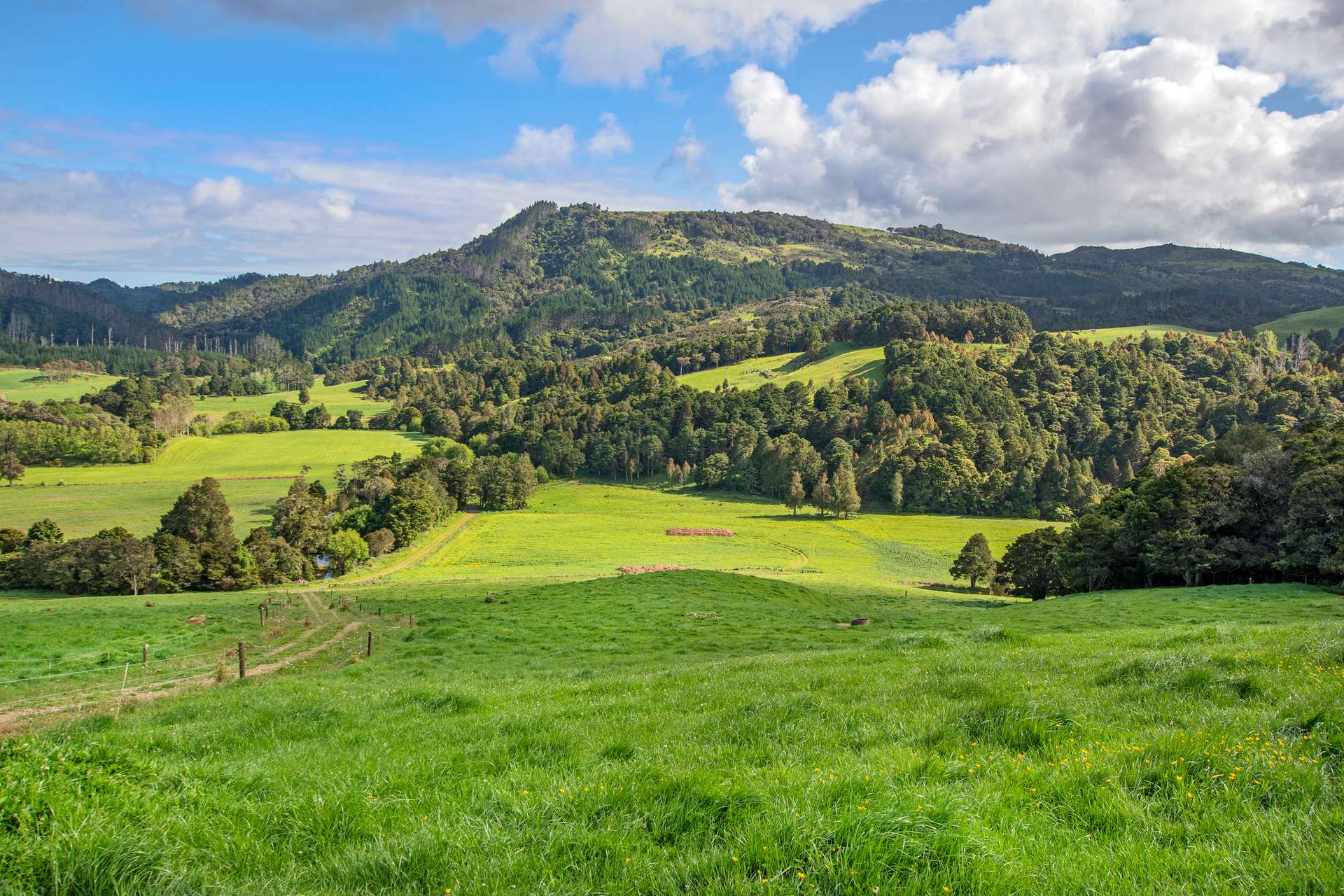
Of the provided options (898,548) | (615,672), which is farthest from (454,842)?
(898,548)

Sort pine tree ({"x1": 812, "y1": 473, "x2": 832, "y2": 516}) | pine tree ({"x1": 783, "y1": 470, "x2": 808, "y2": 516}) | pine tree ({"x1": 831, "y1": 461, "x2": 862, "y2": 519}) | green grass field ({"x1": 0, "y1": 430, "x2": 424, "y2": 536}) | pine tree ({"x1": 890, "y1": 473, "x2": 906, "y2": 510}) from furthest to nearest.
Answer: pine tree ({"x1": 890, "y1": 473, "x2": 906, "y2": 510}), pine tree ({"x1": 783, "y1": 470, "x2": 808, "y2": 516}), pine tree ({"x1": 812, "y1": 473, "x2": 832, "y2": 516}), pine tree ({"x1": 831, "y1": 461, "x2": 862, "y2": 519}), green grass field ({"x1": 0, "y1": 430, "x2": 424, "y2": 536})

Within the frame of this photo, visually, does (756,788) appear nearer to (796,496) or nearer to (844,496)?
(844,496)

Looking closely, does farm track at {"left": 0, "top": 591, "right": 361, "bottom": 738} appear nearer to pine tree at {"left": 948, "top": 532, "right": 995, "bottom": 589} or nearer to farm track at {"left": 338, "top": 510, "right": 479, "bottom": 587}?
farm track at {"left": 338, "top": 510, "right": 479, "bottom": 587}

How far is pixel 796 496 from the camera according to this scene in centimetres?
12162

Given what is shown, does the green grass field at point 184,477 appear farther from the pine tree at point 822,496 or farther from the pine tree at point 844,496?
the pine tree at point 844,496

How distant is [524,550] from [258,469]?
85598 mm

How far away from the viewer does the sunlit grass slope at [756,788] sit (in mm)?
4328

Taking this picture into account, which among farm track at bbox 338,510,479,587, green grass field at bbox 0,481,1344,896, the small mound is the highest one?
green grass field at bbox 0,481,1344,896

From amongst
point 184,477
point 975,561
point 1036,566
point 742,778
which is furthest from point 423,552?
point 742,778

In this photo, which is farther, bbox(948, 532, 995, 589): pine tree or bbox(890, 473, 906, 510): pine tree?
bbox(890, 473, 906, 510): pine tree

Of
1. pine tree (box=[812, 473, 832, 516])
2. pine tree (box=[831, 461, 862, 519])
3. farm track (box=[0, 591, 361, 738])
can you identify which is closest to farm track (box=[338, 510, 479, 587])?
farm track (box=[0, 591, 361, 738])

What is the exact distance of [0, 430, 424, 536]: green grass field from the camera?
9425 centimetres

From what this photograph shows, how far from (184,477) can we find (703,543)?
104600 mm

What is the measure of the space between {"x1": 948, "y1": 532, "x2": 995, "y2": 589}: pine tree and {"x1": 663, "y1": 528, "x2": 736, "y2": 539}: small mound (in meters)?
37.3
